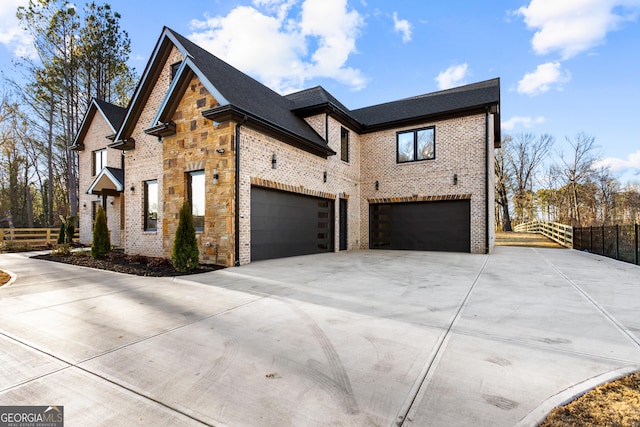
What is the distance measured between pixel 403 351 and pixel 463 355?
1.83 feet

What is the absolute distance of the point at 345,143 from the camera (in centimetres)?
1384

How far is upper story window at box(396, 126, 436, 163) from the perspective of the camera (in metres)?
13.2

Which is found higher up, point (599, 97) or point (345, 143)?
point (599, 97)

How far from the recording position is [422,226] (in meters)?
13.3

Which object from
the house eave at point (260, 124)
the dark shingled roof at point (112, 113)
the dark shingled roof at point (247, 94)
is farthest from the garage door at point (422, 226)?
the dark shingled roof at point (112, 113)

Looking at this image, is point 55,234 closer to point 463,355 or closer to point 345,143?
point 345,143

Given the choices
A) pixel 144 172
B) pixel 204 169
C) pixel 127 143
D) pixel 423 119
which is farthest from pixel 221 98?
pixel 423 119

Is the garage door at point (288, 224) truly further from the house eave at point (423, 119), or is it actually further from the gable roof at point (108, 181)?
the gable roof at point (108, 181)

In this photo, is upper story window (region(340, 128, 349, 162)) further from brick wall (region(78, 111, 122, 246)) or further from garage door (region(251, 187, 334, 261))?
brick wall (region(78, 111, 122, 246))

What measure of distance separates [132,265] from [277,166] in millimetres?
5218

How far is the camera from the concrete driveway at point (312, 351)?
2.01 m

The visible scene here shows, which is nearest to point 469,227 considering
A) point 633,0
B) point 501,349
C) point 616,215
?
point 633,0

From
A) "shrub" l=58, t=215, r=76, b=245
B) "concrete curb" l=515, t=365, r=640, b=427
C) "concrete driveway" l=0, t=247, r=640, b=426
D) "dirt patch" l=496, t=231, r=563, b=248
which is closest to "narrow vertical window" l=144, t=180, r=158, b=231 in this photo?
"concrete driveway" l=0, t=247, r=640, b=426

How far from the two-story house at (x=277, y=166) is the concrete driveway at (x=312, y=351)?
395cm
